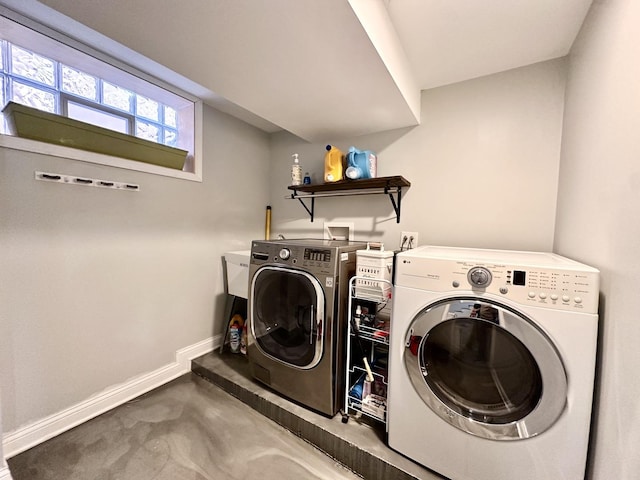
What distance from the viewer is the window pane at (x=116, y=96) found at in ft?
4.90

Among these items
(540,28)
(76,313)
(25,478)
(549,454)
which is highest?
(540,28)

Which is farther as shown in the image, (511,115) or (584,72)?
(511,115)

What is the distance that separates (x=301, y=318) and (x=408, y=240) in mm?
937

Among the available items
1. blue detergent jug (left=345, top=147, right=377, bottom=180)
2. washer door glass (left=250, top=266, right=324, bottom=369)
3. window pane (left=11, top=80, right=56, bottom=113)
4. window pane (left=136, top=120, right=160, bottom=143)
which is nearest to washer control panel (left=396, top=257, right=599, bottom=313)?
washer door glass (left=250, top=266, right=324, bottom=369)

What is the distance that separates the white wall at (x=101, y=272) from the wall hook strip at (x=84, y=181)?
3 cm

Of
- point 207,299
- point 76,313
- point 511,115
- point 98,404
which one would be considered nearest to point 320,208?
point 207,299

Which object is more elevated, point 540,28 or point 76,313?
point 540,28

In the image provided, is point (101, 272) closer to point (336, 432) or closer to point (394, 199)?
point (336, 432)

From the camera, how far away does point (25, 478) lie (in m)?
1.04

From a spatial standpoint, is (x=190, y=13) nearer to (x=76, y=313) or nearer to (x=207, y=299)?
(x=76, y=313)

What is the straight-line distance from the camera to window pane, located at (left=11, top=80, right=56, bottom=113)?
3.95ft

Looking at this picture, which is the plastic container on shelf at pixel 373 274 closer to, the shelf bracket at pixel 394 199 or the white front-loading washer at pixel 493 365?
the white front-loading washer at pixel 493 365

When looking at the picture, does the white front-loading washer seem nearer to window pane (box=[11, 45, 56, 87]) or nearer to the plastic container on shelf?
the plastic container on shelf

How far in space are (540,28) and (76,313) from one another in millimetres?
2745
